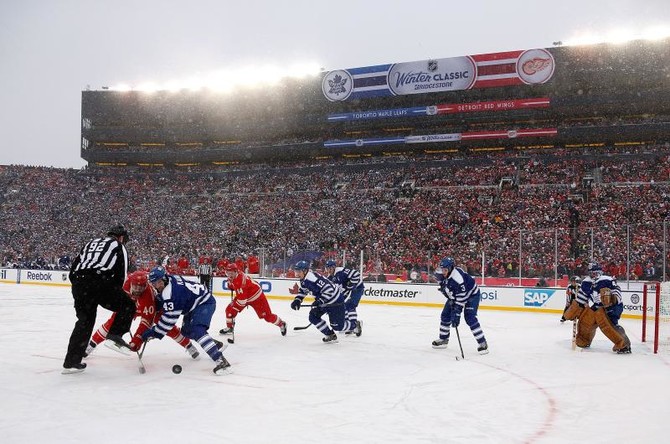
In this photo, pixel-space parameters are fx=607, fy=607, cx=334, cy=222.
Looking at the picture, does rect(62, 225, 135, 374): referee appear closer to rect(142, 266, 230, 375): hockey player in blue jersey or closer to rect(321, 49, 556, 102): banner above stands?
rect(142, 266, 230, 375): hockey player in blue jersey

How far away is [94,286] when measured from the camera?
644cm

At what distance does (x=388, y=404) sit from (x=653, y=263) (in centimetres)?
1258

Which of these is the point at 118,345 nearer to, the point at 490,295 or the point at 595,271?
the point at 595,271

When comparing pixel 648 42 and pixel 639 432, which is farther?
pixel 648 42

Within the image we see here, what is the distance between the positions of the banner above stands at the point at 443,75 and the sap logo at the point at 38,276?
22.6 m

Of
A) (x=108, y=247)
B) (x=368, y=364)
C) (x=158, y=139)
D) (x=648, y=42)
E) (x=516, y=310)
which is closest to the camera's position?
(x=108, y=247)

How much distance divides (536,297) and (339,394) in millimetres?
11767

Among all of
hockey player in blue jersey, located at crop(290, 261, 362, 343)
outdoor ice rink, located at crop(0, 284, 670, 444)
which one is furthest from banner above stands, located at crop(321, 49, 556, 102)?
hockey player in blue jersey, located at crop(290, 261, 362, 343)

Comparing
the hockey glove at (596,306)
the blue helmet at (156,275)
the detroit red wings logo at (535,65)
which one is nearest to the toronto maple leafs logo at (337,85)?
the detroit red wings logo at (535,65)

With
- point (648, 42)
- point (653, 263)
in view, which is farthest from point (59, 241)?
point (648, 42)

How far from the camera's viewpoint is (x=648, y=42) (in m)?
34.6

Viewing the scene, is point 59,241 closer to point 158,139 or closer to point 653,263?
point 158,139

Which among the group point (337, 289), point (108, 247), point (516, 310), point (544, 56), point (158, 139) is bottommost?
point (516, 310)

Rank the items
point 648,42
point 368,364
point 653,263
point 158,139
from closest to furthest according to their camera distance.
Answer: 1. point 368,364
2. point 653,263
3. point 648,42
4. point 158,139
